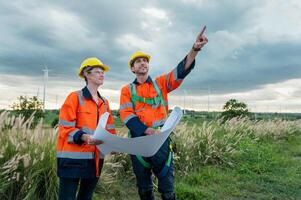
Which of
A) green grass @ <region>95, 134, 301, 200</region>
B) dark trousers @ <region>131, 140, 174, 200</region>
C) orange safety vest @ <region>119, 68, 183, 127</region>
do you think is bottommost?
green grass @ <region>95, 134, 301, 200</region>

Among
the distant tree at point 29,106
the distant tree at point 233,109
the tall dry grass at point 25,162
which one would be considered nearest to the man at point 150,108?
the tall dry grass at point 25,162

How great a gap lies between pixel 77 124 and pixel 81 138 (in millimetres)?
234

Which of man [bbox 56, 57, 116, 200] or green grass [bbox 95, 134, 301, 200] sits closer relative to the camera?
man [bbox 56, 57, 116, 200]

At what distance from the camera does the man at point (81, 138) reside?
347 centimetres

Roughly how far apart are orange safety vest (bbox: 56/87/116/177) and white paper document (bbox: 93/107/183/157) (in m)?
0.17

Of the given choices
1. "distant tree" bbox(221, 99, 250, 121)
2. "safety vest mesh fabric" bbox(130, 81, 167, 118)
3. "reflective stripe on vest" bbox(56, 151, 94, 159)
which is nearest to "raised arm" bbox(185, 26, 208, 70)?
"safety vest mesh fabric" bbox(130, 81, 167, 118)

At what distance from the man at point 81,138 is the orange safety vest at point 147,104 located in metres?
0.25

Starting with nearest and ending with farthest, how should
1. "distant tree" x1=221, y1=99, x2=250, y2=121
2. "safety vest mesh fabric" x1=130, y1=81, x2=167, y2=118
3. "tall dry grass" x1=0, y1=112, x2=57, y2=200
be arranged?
1. "safety vest mesh fabric" x1=130, y1=81, x2=167, y2=118
2. "tall dry grass" x1=0, y1=112, x2=57, y2=200
3. "distant tree" x1=221, y1=99, x2=250, y2=121

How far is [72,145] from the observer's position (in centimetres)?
350

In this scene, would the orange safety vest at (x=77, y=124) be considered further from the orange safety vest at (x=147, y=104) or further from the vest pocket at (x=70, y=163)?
the orange safety vest at (x=147, y=104)

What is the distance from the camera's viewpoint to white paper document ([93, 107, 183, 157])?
323cm

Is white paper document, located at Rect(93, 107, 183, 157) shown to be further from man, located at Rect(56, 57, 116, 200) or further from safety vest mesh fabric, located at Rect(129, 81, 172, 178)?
safety vest mesh fabric, located at Rect(129, 81, 172, 178)

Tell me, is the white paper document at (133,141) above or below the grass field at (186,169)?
above

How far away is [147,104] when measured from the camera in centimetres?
389
